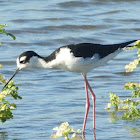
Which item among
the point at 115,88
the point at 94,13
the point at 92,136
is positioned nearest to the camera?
the point at 92,136

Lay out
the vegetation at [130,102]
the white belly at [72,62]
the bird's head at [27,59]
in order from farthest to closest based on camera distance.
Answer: the bird's head at [27,59] → the white belly at [72,62] → the vegetation at [130,102]

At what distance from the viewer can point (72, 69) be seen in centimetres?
785

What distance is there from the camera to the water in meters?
7.77

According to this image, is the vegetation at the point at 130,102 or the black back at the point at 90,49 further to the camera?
the black back at the point at 90,49

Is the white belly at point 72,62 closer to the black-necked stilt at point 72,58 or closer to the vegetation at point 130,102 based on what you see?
the black-necked stilt at point 72,58

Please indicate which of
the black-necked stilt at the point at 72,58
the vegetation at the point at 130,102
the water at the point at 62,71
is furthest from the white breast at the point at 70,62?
the water at the point at 62,71

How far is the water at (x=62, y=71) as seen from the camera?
777 centimetres

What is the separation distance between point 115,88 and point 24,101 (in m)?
1.55

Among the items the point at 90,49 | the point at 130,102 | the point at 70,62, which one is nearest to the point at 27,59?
the point at 70,62

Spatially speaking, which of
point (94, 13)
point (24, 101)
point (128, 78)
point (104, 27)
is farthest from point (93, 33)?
point (24, 101)

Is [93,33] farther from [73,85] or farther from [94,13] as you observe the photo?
[73,85]

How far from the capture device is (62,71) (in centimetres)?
1080

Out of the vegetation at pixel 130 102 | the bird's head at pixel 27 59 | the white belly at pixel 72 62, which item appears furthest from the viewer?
the bird's head at pixel 27 59

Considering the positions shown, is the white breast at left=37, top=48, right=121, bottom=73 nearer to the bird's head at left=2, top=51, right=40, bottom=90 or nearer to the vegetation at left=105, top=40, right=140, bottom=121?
the bird's head at left=2, top=51, right=40, bottom=90
